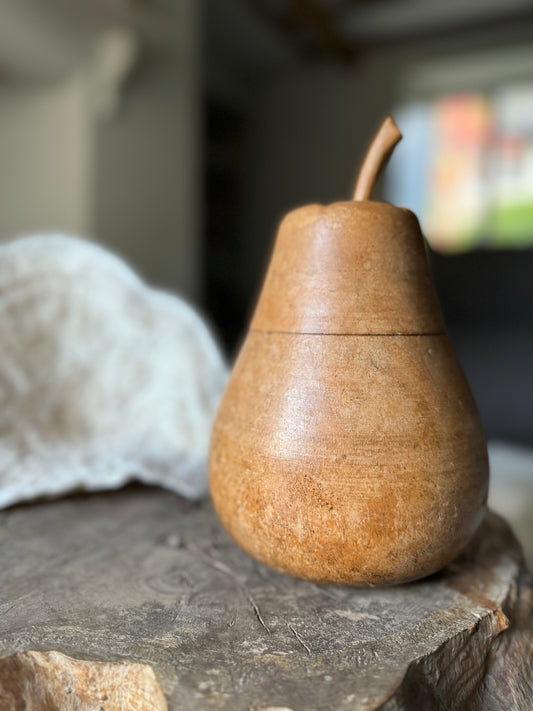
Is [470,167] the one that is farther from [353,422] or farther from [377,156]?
[353,422]

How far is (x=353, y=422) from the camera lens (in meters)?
0.37

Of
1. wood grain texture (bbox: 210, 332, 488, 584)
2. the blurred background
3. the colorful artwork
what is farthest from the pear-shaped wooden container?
the colorful artwork

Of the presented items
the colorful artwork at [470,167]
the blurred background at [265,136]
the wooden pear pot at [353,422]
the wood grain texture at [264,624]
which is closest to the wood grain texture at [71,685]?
the wood grain texture at [264,624]

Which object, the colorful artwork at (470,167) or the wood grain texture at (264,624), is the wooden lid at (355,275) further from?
the colorful artwork at (470,167)

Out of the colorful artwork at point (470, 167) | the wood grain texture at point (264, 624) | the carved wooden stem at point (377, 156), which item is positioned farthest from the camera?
the colorful artwork at point (470, 167)

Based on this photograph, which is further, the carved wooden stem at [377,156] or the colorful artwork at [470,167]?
the colorful artwork at [470,167]

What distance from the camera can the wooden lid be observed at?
15.5 inches

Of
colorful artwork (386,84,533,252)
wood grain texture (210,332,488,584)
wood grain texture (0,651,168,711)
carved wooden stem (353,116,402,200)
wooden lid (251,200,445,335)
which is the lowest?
wood grain texture (0,651,168,711)

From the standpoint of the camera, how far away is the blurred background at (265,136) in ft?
4.48

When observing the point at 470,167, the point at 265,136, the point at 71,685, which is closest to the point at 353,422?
the point at 71,685

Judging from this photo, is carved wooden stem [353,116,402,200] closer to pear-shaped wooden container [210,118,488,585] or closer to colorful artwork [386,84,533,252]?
pear-shaped wooden container [210,118,488,585]

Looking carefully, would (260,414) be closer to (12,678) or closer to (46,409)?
(12,678)

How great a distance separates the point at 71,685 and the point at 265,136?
4.89m

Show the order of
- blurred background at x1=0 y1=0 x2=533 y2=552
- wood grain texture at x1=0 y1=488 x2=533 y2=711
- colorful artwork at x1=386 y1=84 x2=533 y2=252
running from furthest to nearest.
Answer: colorful artwork at x1=386 y1=84 x2=533 y2=252
blurred background at x1=0 y1=0 x2=533 y2=552
wood grain texture at x1=0 y1=488 x2=533 y2=711
